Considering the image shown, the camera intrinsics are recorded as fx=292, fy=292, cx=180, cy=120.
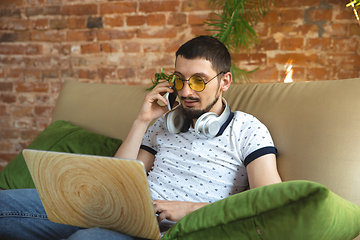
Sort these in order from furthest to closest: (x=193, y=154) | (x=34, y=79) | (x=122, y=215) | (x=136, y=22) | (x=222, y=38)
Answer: (x=34, y=79), (x=136, y=22), (x=222, y=38), (x=193, y=154), (x=122, y=215)

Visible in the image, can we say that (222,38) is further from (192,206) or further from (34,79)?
(34,79)

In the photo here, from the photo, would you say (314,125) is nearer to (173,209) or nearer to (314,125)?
(314,125)

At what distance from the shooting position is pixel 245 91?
140 cm

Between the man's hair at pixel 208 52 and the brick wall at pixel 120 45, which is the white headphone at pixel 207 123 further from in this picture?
the brick wall at pixel 120 45

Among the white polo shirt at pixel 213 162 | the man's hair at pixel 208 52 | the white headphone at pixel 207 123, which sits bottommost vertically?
the white polo shirt at pixel 213 162

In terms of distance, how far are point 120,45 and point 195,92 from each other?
1408 mm

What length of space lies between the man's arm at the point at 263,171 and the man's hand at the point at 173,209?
8.2 inches

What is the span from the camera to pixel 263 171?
3.29 feet

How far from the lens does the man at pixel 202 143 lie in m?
1.09

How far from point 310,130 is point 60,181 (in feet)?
2.82

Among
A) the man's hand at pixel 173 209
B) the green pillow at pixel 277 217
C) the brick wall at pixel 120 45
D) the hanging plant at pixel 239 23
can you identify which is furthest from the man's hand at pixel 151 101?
the brick wall at pixel 120 45

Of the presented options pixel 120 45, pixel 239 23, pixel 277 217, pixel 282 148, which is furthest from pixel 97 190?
pixel 120 45

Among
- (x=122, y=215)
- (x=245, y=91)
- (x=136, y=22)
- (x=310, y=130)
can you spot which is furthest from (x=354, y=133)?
(x=136, y=22)

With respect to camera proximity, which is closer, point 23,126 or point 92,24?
point 92,24
